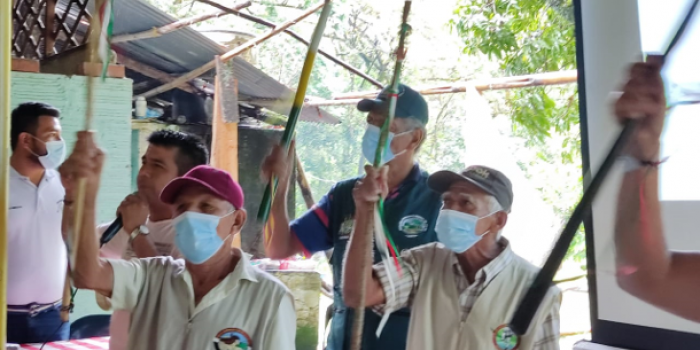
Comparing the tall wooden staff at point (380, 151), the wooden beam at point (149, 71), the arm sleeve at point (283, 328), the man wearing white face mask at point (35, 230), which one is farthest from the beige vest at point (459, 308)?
the wooden beam at point (149, 71)

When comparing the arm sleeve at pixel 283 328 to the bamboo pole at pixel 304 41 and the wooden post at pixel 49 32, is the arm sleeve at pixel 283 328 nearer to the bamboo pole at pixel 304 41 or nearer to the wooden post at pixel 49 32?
the bamboo pole at pixel 304 41

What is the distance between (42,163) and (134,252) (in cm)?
55

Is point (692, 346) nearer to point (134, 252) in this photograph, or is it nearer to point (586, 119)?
point (586, 119)

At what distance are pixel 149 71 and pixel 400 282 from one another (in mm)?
1657

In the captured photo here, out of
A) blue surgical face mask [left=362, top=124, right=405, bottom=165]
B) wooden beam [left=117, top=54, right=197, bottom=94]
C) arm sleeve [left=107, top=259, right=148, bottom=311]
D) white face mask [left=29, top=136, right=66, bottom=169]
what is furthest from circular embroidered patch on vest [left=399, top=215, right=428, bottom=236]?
wooden beam [left=117, top=54, right=197, bottom=94]

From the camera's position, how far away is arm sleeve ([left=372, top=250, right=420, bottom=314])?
111 cm

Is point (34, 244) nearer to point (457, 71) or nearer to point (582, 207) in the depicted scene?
point (457, 71)

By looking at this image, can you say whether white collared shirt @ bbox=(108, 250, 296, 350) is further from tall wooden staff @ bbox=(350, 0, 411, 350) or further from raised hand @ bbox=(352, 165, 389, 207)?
raised hand @ bbox=(352, 165, 389, 207)

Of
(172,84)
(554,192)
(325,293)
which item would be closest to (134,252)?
(325,293)

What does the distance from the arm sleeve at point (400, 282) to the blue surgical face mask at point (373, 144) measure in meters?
0.19

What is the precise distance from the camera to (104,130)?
194cm

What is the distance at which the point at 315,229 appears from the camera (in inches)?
51.8

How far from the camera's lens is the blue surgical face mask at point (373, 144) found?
1161 mm

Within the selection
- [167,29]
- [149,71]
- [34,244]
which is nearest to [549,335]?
[34,244]
